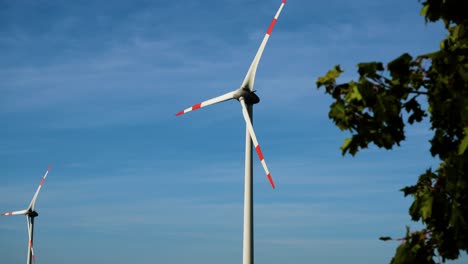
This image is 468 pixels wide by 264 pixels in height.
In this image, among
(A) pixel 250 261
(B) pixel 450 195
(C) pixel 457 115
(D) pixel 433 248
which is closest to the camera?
(C) pixel 457 115

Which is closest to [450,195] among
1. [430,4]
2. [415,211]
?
[415,211]

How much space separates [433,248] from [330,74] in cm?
660

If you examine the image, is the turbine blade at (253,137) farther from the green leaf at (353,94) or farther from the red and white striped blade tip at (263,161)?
the green leaf at (353,94)

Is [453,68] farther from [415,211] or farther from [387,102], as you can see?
[415,211]

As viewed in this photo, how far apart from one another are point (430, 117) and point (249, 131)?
84.9 feet

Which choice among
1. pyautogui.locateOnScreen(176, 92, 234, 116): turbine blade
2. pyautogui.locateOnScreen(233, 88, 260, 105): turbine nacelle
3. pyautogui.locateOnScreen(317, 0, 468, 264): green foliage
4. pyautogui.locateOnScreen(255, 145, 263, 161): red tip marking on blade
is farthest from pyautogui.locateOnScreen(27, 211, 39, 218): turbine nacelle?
pyautogui.locateOnScreen(317, 0, 468, 264): green foliage

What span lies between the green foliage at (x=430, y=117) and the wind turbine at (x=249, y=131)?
19.6 m

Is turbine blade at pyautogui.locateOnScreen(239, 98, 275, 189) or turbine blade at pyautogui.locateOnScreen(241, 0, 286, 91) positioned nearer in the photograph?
turbine blade at pyautogui.locateOnScreen(239, 98, 275, 189)

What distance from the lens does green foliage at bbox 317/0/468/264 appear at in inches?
758

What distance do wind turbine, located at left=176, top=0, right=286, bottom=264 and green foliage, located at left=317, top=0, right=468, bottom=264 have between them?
19.6 m

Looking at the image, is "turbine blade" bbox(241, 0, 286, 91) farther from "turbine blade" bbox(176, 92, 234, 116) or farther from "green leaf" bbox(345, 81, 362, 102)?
"green leaf" bbox(345, 81, 362, 102)

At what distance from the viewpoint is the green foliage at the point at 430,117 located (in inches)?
758

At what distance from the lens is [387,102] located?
1967cm

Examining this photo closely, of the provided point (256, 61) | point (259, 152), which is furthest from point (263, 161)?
point (256, 61)
